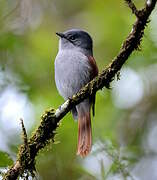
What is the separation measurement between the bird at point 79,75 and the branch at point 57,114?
3.29 feet

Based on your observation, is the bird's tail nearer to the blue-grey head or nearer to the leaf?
the blue-grey head

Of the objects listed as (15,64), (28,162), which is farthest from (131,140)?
(28,162)

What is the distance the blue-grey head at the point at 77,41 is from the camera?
5078 mm

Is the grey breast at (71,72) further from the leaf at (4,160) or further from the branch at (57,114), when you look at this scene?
the leaf at (4,160)

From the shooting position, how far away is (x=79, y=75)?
15.4 feet

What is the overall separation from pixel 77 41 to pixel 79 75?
57 centimetres

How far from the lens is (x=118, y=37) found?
693 cm

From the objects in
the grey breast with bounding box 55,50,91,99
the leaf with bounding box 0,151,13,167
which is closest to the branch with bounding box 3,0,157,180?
the leaf with bounding box 0,151,13,167

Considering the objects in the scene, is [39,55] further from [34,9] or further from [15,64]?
[34,9]

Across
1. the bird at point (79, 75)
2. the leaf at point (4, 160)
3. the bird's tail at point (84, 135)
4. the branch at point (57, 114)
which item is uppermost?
the bird at point (79, 75)

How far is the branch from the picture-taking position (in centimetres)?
319

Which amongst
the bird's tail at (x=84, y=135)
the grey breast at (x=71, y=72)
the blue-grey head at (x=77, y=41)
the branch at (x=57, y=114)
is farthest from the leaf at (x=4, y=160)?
the blue-grey head at (x=77, y=41)

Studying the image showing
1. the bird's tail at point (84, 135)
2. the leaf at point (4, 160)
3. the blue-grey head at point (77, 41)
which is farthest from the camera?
the blue-grey head at point (77, 41)

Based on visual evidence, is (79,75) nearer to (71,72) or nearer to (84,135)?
(71,72)
